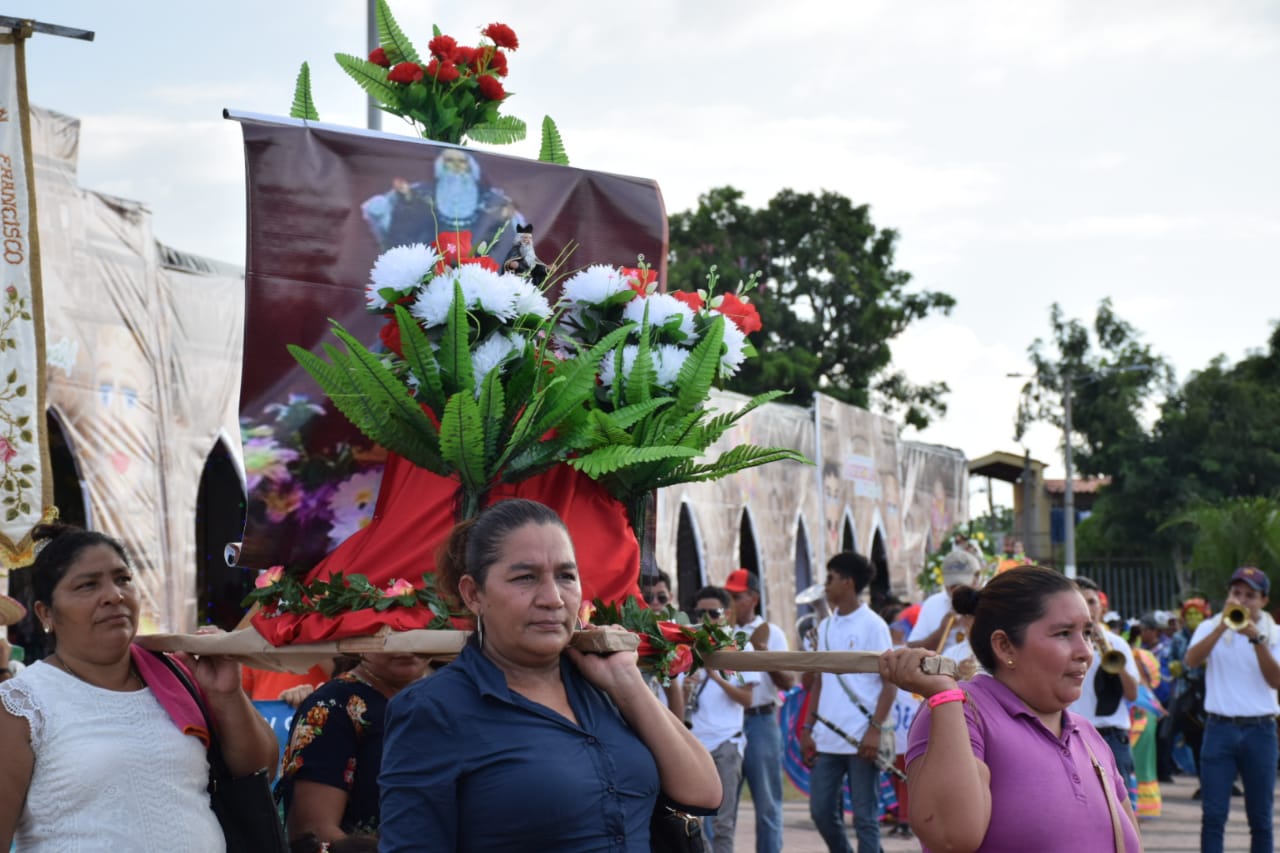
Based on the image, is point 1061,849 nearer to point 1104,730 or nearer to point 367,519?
point 367,519

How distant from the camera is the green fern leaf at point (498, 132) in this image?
524 cm

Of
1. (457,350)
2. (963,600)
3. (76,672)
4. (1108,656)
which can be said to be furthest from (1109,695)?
(76,672)

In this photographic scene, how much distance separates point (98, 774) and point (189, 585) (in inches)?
467

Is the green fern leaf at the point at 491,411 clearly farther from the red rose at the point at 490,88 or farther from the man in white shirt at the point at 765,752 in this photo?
the man in white shirt at the point at 765,752

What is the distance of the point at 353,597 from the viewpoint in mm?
3861

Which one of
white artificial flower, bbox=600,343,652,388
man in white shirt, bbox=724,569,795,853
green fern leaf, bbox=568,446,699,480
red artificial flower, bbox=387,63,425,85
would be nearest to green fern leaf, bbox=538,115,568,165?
red artificial flower, bbox=387,63,425,85

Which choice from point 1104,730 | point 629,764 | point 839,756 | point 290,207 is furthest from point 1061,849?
point 1104,730

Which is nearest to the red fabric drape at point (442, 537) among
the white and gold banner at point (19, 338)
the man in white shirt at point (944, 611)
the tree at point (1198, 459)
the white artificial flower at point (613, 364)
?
the white artificial flower at point (613, 364)

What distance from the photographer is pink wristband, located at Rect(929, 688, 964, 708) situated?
133 inches

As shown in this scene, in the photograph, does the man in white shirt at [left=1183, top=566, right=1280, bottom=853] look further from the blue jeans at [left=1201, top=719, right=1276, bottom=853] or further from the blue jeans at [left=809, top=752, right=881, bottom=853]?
the blue jeans at [left=809, top=752, right=881, bottom=853]

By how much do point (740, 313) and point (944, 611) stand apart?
20.7ft

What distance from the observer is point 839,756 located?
9266 millimetres

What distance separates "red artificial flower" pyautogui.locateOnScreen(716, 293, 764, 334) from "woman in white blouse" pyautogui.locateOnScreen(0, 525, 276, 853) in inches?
64.3

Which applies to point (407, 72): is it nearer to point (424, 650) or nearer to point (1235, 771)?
point (424, 650)
